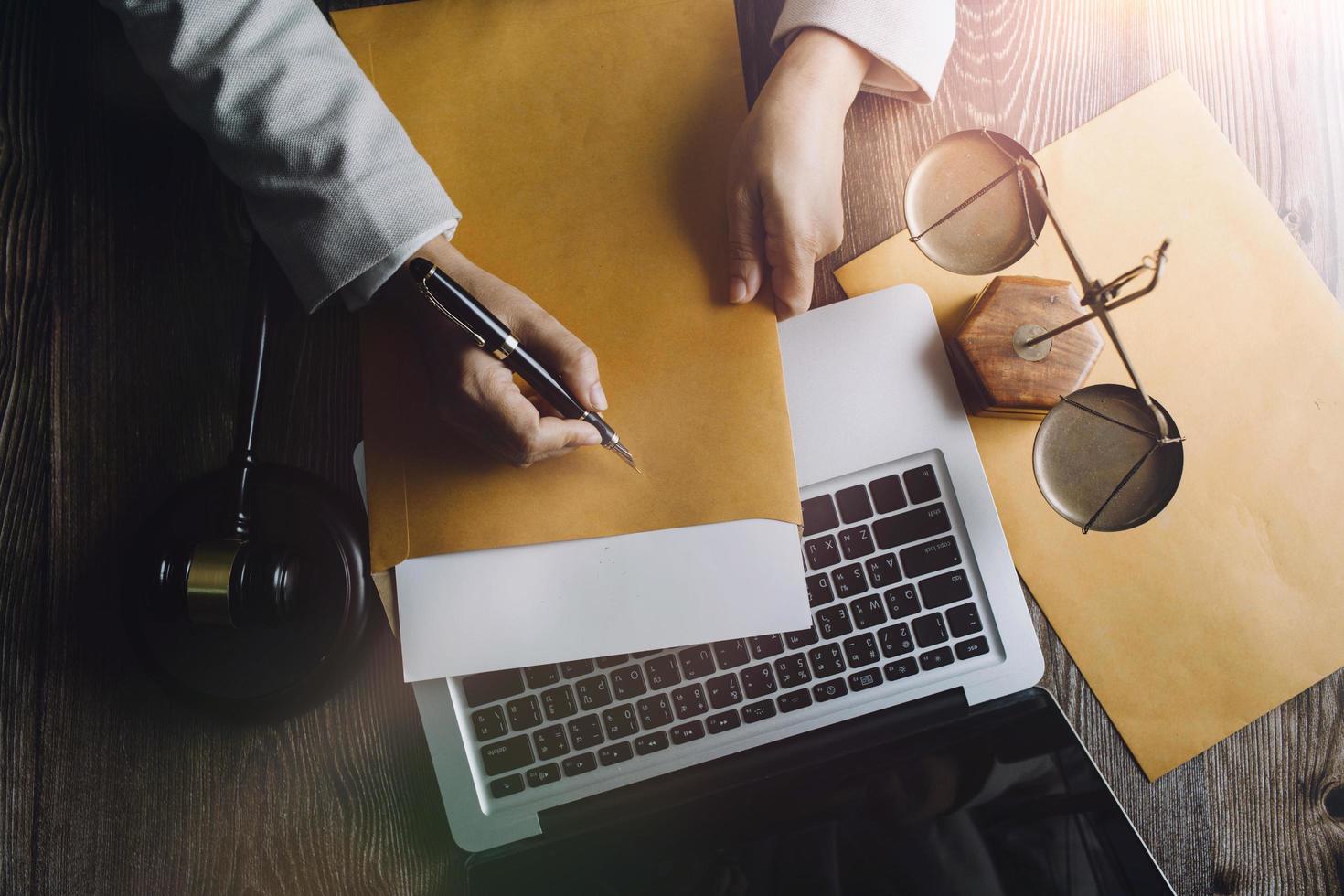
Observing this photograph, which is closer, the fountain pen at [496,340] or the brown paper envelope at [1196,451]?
the fountain pen at [496,340]

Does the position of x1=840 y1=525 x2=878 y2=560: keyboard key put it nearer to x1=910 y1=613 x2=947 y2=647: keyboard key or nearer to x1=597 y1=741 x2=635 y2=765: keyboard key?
x1=910 y1=613 x2=947 y2=647: keyboard key

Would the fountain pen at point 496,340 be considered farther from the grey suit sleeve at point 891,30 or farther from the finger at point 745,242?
the grey suit sleeve at point 891,30

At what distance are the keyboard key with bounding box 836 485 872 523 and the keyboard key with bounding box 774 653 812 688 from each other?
0.12 meters

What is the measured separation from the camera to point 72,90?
625 mm

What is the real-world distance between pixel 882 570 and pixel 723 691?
0.16m

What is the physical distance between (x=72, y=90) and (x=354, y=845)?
66cm

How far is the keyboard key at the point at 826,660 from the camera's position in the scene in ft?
1.92

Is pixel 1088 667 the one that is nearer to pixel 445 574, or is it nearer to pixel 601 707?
pixel 601 707

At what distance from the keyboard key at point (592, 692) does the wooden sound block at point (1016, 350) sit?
0.37 m

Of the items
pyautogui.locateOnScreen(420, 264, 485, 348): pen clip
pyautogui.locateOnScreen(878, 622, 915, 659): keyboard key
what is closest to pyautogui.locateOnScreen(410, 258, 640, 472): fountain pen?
pyautogui.locateOnScreen(420, 264, 485, 348): pen clip

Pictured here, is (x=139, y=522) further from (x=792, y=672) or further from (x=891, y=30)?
(x=891, y=30)

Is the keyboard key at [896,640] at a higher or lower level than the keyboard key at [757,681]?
higher

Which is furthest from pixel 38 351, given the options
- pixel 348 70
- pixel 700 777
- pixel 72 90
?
pixel 700 777

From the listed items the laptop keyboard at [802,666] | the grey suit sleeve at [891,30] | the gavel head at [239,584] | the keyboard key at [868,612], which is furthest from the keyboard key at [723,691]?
the grey suit sleeve at [891,30]
